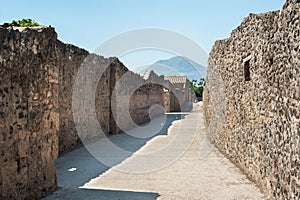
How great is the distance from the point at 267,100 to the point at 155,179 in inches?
86.2

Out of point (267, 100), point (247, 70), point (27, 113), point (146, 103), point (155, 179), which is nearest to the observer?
point (27, 113)

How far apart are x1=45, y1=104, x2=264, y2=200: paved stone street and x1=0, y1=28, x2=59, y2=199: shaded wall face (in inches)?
16.2

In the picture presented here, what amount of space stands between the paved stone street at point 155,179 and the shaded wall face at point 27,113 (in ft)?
1.35

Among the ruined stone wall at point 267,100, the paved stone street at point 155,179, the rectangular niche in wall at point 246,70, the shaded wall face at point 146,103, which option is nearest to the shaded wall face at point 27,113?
the paved stone street at point 155,179

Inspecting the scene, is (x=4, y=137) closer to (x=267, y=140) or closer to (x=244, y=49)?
(x=267, y=140)

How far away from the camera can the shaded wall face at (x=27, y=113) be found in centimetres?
362

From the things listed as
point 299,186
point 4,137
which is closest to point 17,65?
point 4,137

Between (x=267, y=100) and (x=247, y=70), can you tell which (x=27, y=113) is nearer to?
(x=267, y=100)

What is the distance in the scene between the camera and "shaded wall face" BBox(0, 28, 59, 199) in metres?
3.62

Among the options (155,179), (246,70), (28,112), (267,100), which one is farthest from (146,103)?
(28,112)

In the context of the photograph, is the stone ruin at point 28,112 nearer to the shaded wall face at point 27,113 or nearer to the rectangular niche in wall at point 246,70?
the shaded wall face at point 27,113

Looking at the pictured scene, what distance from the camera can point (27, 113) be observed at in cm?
393

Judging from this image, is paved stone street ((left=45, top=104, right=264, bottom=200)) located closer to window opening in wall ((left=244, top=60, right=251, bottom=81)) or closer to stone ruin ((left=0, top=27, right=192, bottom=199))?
stone ruin ((left=0, top=27, right=192, bottom=199))

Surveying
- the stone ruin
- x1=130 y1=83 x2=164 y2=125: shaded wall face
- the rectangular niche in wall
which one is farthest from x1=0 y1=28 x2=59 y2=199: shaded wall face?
x1=130 y1=83 x2=164 y2=125: shaded wall face
